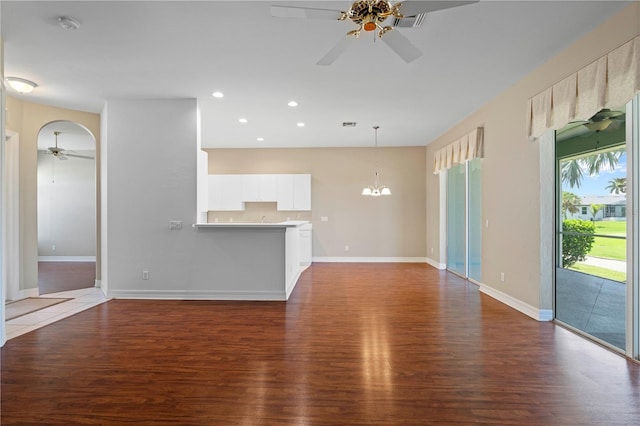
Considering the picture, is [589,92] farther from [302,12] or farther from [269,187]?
[269,187]

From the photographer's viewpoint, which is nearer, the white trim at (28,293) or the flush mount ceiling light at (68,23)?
the flush mount ceiling light at (68,23)

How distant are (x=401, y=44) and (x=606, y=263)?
3481mm

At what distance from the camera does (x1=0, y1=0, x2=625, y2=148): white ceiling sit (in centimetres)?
263

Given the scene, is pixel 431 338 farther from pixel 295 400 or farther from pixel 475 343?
pixel 295 400

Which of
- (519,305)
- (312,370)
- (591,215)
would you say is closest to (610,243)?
(591,215)

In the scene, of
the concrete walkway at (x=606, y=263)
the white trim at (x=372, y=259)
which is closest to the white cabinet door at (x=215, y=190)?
the white trim at (x=372, y=259)

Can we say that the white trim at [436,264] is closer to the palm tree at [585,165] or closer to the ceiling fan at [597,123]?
the palm tree at [585,165]

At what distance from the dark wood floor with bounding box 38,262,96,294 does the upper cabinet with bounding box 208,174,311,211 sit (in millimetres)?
3114

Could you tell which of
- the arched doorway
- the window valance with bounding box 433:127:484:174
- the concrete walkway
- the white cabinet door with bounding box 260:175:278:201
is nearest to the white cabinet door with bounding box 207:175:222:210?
the white cabinet door with bounding box 260:175:278:201

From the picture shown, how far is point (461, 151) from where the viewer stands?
5.61 m

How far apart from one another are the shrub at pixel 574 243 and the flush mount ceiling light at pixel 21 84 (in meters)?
6.85

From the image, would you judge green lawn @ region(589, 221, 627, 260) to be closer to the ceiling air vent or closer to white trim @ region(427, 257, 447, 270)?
the ceiling air vent

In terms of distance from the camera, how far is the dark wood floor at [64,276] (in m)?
5.32

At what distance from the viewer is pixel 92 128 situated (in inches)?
206
